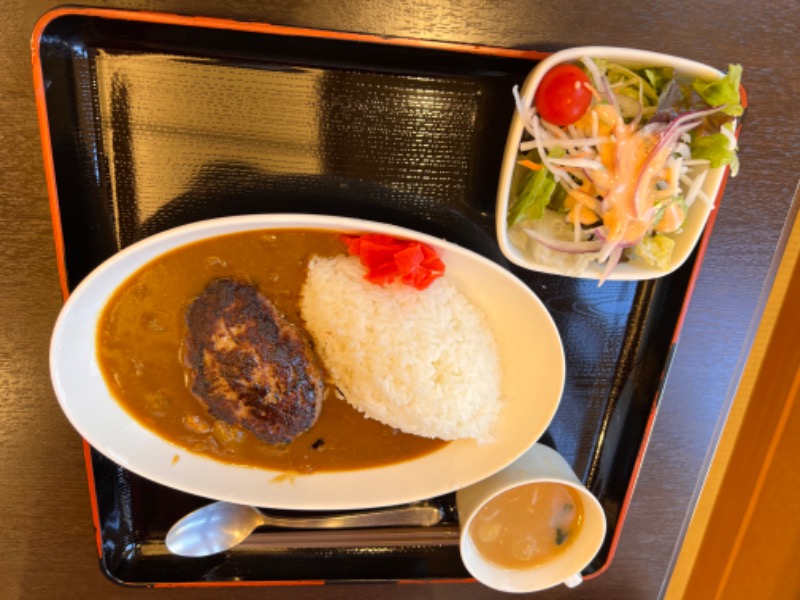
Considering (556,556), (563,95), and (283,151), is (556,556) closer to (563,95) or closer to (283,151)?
(563,95)

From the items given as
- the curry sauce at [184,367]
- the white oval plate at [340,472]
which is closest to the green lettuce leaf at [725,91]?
the white oval plate at [340,472]

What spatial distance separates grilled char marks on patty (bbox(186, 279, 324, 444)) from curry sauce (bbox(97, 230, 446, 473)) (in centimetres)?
6

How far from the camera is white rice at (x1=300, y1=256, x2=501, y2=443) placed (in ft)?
6.22

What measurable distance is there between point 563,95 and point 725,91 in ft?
1.58

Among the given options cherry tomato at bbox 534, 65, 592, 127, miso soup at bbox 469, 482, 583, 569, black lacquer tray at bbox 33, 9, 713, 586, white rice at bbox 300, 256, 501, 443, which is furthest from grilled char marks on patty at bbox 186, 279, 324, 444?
cherry tomato at bbox 534, 65, 592, 127

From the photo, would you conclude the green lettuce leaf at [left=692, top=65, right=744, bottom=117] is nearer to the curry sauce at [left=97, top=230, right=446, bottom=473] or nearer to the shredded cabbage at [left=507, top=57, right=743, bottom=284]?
the shredded cabbage at [left=507, top=57, right=743, bottom=284]

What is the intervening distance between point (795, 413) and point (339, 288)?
1.86m

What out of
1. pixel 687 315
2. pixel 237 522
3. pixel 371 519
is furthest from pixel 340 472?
pixel 687 315

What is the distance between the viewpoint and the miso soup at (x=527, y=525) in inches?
83.0

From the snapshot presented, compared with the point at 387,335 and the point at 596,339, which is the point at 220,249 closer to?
the point at 387,335

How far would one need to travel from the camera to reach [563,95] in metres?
1.62

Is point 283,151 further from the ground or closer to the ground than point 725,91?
closer to the ground

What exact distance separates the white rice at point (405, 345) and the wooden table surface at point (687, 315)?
2.72ft

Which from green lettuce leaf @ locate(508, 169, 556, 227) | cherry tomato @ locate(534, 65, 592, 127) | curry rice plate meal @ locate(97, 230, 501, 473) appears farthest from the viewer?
curry rice plate meal @ locate(97, 230, 501, 473)
